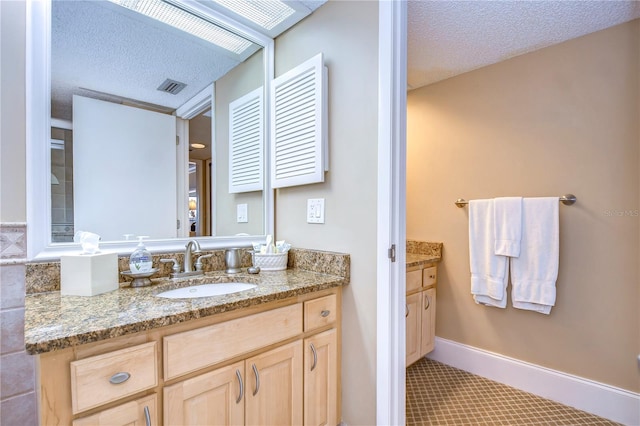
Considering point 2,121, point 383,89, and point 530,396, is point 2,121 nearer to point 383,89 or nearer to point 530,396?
point 383,89

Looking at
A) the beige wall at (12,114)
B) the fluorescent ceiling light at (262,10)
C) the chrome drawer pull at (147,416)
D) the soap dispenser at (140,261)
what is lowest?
the chrome drawer pull at (147,416)

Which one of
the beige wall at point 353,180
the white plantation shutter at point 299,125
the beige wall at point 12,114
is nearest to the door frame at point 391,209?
the beige wall at point 353,180

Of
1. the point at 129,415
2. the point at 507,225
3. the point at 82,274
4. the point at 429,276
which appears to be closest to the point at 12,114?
the point at 82,274

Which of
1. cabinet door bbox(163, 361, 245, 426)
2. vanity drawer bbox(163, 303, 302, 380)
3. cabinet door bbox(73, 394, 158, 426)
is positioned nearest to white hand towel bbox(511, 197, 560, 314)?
vanity drawer bbox(163, 303, 302, 380)

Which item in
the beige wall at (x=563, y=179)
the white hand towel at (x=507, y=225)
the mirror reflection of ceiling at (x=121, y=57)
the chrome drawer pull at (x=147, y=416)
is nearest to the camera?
the chrome drawer pull at (x=147, y=416)

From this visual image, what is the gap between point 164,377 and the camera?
0.91 m

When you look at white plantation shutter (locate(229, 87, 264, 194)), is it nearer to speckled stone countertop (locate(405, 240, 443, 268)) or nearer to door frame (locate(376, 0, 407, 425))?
door frame (locate(376, 0, 407, 425))

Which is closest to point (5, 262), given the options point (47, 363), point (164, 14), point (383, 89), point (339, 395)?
point (47, 363)

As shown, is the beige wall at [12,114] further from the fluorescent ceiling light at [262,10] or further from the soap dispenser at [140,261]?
the fluorescent ceiling light at [262,10]

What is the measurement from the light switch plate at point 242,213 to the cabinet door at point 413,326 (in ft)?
4.03

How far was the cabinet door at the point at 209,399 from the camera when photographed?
929 millimetres

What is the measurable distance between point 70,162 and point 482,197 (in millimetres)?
2445

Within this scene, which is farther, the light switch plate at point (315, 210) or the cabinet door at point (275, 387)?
the light switch plate at point (315, 210)

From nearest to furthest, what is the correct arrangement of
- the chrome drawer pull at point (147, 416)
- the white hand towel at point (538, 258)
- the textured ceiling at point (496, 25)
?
1. the chrome drawer pull at point (147, 416)
2. the textured ceiling at point (496, 25)
3. the white hand towel at point (538, 258)
